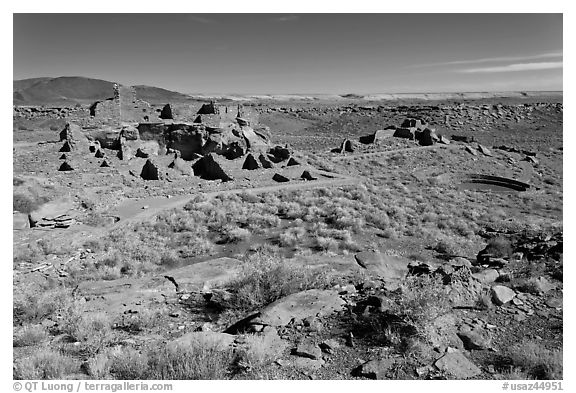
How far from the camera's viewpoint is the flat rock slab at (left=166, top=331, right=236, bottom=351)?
5074 mm

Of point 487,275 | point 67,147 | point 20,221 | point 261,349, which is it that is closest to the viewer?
point 261,349

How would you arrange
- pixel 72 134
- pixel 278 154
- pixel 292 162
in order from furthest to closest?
1. pixel 278 154
2. pixel 292 162
3. pixel 72 134

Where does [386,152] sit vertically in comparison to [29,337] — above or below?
above

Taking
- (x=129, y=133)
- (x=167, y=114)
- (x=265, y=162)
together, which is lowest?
(x=265, y=162)

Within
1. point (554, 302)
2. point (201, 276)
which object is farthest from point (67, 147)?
point (554, 302)

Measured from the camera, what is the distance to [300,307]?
6.56 metres

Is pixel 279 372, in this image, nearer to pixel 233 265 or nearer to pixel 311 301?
pixel 311 301

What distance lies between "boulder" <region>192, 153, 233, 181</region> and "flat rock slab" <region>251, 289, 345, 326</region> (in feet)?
51.1

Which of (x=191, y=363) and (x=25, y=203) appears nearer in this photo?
(x=191, y=363)

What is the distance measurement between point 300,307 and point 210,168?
57.8 feet

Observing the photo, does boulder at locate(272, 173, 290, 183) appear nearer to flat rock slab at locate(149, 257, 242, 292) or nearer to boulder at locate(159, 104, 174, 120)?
boulder at locate(159, 104, 174, 120)

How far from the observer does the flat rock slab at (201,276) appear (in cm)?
813

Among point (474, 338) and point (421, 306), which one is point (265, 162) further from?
point (474, 338)

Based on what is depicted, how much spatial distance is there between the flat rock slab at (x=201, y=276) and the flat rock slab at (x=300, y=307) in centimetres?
217
